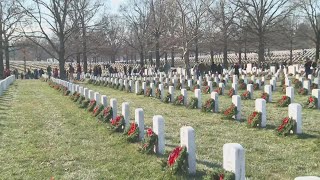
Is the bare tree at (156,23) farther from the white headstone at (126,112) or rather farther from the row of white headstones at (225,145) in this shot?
the row of white headstones at (225,145)

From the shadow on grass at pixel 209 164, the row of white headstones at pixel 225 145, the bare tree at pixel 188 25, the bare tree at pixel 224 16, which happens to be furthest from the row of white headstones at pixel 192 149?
the bare tree at pixel 224 16

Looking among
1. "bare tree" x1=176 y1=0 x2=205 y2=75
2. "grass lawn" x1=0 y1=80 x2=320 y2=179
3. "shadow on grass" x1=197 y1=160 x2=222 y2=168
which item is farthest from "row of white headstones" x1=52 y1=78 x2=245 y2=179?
"bare tree" x1=176 y1=0 x2=205 y2=75

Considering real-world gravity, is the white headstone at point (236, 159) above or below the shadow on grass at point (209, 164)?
above

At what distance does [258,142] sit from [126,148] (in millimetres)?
2921

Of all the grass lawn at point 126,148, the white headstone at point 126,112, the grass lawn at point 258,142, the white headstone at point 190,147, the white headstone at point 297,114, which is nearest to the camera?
the white headstone at point 190,147

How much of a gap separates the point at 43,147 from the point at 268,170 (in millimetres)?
5287

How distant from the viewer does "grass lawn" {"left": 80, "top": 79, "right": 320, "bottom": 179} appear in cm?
739

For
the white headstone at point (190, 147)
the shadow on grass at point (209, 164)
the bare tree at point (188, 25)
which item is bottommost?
the shadow on grass at point (209, 164)

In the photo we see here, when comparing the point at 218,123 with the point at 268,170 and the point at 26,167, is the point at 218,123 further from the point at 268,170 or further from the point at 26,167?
the point at 26,167

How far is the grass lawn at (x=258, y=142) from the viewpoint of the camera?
291 inches

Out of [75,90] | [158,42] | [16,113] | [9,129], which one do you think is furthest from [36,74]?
[9,129]

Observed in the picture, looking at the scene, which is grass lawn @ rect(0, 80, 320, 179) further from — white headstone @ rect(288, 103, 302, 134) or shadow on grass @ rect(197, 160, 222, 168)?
white headstone @ rect(288, 103, 302, 134)

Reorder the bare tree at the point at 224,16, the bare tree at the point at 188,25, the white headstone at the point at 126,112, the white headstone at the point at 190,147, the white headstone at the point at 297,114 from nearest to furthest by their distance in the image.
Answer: the white headstone at the point at 190,147 → the white headstone at the point at 297,114 → the white headstone at the point at 126,112 → the bare tree at the point at 188,25 → the bare tree at the point at 224,16

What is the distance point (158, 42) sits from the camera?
48.8 meters
